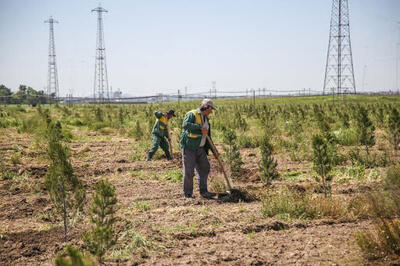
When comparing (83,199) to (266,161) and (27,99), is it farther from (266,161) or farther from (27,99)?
(27,99)

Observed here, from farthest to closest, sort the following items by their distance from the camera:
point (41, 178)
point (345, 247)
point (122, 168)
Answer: point (122, 168) < point (41, 178) < point (345, 247)

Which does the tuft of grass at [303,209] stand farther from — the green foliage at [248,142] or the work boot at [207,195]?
the green foliage at [248,142]

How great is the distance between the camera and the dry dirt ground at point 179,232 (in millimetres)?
4230

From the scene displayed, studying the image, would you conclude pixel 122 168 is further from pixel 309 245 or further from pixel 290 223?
pixel 309 245

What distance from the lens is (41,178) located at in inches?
344

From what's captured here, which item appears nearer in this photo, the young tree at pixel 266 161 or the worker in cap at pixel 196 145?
the worker in cap at pixel 196 145

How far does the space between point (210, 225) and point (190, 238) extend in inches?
19.2

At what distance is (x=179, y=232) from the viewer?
196 inches

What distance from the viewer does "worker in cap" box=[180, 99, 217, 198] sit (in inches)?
270

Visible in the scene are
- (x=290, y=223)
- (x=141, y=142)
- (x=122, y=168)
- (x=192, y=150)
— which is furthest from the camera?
(x=141, y=142)

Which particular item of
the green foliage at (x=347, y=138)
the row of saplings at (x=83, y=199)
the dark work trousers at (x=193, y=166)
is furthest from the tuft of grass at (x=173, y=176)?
the green foliage at (x=347, y=138)

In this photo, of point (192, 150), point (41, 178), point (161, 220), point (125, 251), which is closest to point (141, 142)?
point (41, 178)

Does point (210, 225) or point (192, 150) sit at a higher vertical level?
point (192, 150)

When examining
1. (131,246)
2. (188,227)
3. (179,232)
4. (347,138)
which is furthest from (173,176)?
(347,138)
